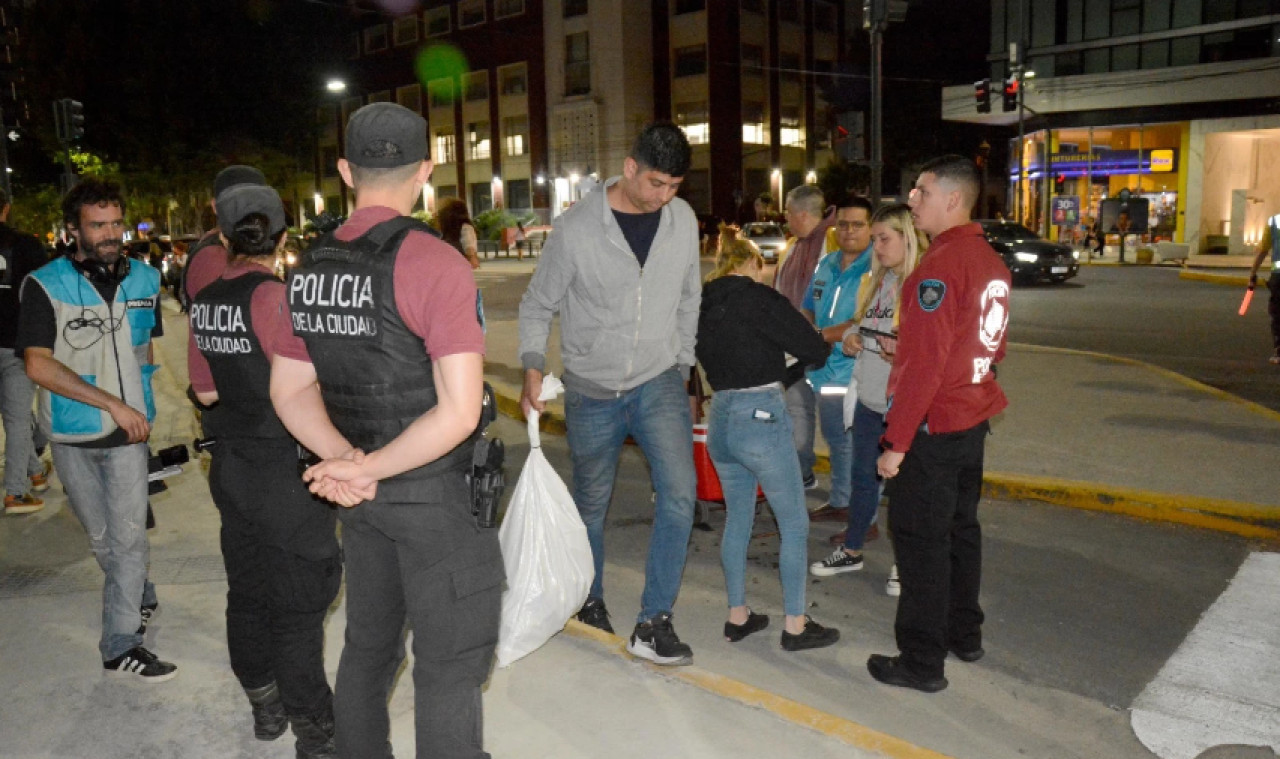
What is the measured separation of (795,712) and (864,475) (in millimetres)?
2097

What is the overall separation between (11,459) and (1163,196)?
38.2 meters

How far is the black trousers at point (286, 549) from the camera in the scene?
3148mm

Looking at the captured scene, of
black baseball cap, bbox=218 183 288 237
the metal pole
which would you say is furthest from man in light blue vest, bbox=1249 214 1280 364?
black baseball cap, bbox=218 183 288 237

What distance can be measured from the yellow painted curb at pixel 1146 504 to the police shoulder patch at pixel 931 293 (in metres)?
3.30

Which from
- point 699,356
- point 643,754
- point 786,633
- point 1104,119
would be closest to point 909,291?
point 699,356

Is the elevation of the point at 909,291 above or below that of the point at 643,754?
above

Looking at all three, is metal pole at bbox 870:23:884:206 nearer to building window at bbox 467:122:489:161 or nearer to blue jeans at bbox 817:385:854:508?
blue jeans at bbox 817:385:854:508

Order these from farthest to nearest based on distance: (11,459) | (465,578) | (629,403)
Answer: (11,459) → (629,403) → (465,578)

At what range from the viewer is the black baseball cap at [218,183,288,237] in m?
3.26

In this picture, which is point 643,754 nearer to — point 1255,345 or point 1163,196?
point 1255,345

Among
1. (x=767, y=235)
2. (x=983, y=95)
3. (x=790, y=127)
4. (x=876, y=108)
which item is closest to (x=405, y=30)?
(x=790, y=127)

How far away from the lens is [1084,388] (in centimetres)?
961

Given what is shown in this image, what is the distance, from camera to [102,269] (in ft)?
12.9

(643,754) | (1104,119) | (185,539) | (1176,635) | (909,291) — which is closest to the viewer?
(643,754)
